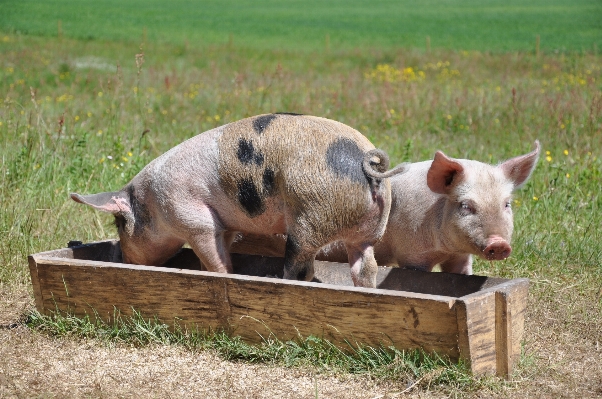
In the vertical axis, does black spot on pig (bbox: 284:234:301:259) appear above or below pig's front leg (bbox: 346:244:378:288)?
above

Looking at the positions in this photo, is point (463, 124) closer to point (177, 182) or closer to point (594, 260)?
point (594, 260)

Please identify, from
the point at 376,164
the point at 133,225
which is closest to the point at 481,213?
the point at 376,164

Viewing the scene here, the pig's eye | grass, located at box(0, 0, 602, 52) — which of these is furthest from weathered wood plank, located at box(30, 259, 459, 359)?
grass, located at box(0, 0, 602, 52)

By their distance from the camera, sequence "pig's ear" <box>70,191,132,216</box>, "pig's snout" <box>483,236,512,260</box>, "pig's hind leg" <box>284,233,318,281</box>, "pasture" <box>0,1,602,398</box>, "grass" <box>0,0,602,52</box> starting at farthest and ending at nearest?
"grass" <box>0,0,602,52</box> → "pig's ear" <box>70,191,132,216</box> → "pig's hind leg" <box>284,233,318,281</box> → "pig's snout" <box>483,236,512,260</box> → "pasture" <box>0,1,602,398</box>

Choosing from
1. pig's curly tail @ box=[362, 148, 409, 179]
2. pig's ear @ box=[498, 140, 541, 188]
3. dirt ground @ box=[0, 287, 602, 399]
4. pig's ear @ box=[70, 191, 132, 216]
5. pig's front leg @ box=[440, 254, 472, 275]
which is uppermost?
pig's curly tail @ box=[362, 148, 409, 179]

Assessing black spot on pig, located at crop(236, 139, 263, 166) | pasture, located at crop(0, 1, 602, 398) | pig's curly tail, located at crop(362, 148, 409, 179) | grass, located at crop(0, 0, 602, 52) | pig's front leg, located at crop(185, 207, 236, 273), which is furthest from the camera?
grass, located at crop(0, 0, 602, 52)

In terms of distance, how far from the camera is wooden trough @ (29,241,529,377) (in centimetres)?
349

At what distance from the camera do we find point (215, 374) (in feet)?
12.6

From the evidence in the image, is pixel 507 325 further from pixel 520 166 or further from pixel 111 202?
pixel 111 202

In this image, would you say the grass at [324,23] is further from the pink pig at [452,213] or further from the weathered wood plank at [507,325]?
the weathered wood plank at [507,325]

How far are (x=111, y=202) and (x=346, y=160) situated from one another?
5.03ft

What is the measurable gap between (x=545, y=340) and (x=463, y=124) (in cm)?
576

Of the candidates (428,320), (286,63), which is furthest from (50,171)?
(286,63)

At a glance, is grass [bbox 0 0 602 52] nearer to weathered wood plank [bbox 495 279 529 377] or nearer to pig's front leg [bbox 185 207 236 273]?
pig's front leg [bbox 185 207 236 273]
